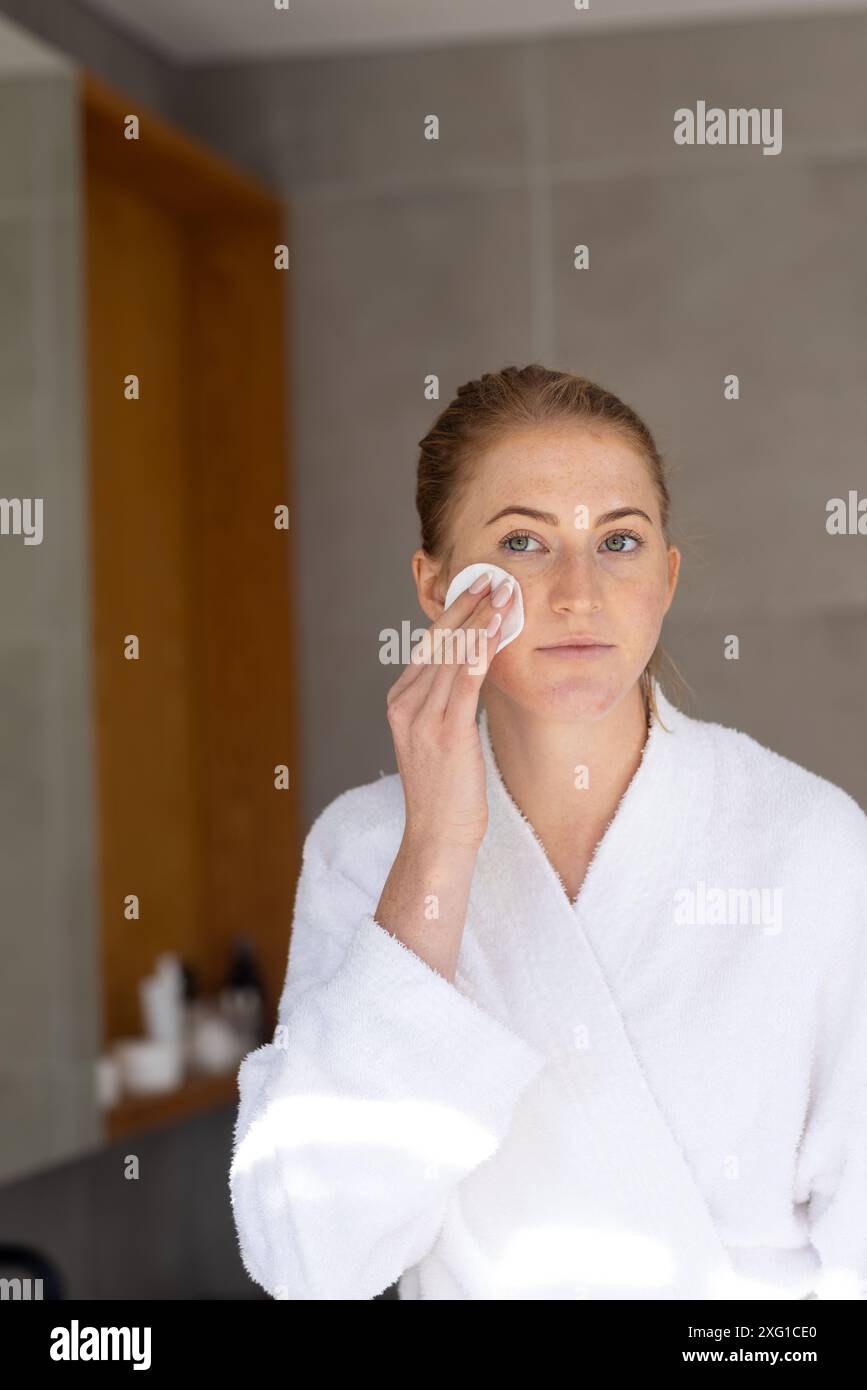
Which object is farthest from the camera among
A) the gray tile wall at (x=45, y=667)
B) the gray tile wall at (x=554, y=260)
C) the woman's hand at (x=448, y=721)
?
the gray tile wall at (x=554, y=260)

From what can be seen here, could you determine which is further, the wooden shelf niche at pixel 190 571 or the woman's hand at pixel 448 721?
the wooden shelf niche at pixel 190 571

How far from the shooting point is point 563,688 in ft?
2.19

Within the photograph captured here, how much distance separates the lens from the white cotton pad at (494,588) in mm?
643

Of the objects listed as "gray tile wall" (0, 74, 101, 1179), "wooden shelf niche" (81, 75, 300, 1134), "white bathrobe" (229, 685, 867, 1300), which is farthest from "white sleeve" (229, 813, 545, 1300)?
"wooden shelf niche" (81, 75, 300, 1134)

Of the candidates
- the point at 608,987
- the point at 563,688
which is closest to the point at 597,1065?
the point at 608,987

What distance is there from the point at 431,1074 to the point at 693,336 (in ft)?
3.91

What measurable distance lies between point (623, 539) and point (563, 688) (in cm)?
7

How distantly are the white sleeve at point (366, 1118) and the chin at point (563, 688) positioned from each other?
12 centimetres

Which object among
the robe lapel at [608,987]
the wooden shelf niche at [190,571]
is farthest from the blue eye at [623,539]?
the wooden shelf niche at [190,571]

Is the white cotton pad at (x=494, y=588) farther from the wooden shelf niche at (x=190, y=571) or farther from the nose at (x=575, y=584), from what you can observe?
the wooden shelf niche at (x=190, y=571)

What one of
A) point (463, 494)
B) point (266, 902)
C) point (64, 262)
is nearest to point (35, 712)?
point (64, 262)

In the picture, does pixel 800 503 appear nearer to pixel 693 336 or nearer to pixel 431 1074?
pixel 693 336

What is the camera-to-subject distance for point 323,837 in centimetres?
76

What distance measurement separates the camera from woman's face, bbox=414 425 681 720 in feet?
2.13
